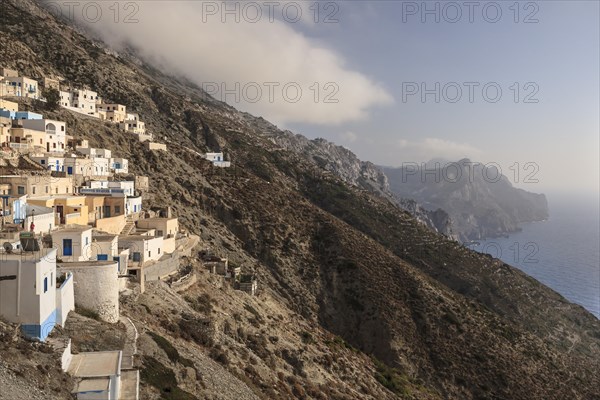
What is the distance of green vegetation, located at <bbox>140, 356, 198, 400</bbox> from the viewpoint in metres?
15.0

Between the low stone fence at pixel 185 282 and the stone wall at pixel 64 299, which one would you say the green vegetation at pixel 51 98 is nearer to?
the low stone fence at pixel 185 282

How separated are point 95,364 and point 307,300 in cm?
3903

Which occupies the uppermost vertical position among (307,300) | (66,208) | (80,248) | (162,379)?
(66,208)

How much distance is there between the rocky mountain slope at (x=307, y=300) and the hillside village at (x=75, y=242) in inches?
68.1

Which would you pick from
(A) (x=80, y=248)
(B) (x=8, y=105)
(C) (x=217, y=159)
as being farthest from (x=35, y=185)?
(C) (x=217, y=159)

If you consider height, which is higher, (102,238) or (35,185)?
(35,185)

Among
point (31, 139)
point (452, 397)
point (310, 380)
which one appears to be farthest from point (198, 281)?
point (452, 397)

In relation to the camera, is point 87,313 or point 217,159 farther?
point 217,159

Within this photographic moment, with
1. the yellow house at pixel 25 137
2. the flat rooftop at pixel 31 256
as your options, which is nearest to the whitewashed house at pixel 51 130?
the yellow house at pixel 25 137

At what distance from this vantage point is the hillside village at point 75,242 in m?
14.0

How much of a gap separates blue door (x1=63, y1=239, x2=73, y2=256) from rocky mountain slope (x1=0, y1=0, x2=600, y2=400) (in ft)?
14.9

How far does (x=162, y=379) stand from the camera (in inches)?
612

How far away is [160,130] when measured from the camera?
89812mm

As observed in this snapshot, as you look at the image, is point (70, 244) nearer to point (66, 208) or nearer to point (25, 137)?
point (66, 208)
